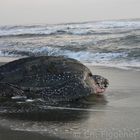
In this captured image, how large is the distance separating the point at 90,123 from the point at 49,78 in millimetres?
1954

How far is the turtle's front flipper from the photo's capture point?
740 centimetres

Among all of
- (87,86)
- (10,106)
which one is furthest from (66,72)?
(10,106)

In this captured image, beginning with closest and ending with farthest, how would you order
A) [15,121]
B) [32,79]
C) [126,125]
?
1. [126,125]
2. [15,121]
3. [32,79]

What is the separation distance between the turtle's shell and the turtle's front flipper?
63 millimetres

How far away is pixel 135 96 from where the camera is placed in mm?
7238

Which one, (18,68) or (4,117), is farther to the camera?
(18,68)

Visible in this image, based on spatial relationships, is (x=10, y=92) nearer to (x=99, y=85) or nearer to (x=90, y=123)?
(x=99, y=85)

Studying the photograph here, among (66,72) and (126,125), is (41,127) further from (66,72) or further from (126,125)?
(66,72)

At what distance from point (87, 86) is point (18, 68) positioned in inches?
52.3

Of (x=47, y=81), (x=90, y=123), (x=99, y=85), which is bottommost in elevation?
(x=90, y=123)

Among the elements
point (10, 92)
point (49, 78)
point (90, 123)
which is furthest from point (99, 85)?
point (90, 123)

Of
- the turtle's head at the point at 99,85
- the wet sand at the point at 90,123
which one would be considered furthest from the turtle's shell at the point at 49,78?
the wet sand at the point at 90,123

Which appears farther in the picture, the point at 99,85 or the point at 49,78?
the point at 99,85

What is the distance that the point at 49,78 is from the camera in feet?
24.4
